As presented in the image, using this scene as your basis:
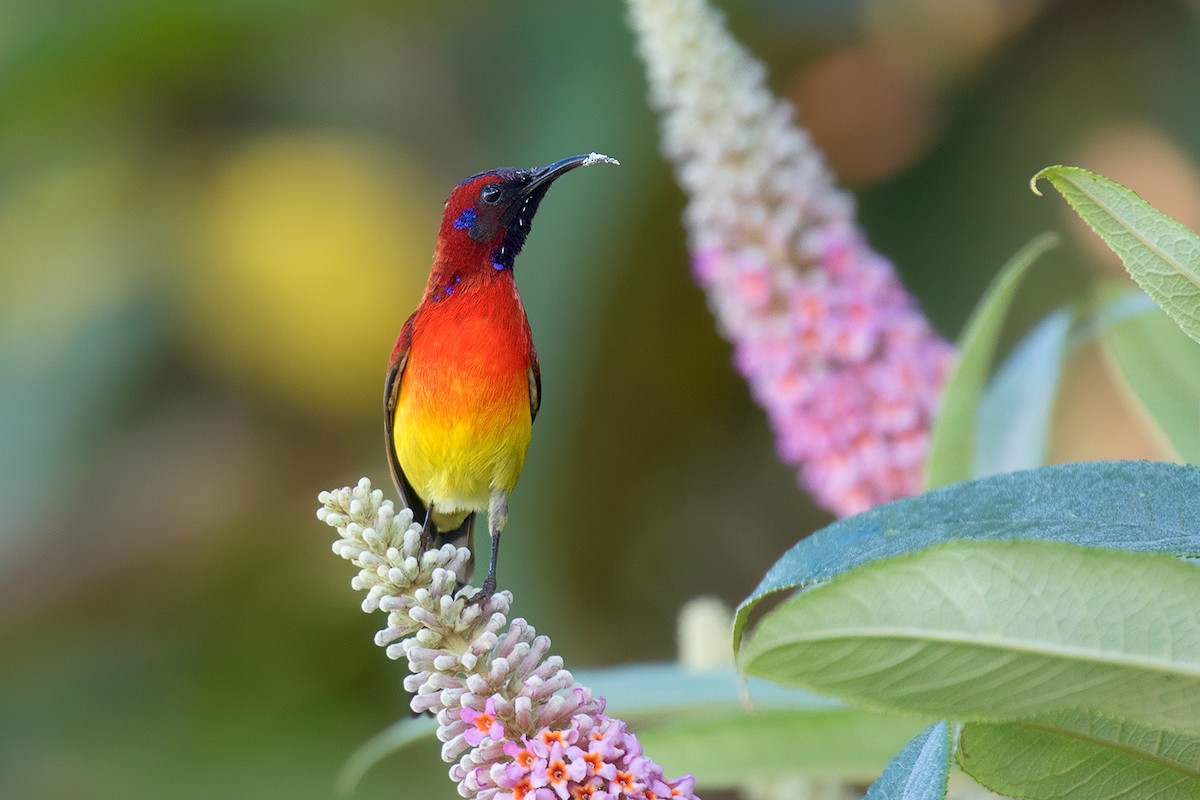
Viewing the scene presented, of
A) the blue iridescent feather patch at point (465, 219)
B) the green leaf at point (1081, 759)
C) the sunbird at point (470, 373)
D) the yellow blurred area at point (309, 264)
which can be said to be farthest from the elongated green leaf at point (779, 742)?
the yellow blurred area at point (309, 264)

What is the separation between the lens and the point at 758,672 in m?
0.92

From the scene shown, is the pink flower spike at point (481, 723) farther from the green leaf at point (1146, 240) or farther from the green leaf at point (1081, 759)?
the green leaf at point (1146, 240)

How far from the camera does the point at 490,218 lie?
1.65 meters

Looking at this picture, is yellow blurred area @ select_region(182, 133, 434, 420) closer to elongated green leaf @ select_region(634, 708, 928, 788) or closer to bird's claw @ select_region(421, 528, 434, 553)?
bird's claw @ select_region(421, 528, 434, 553)

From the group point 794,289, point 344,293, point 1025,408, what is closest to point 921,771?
point 1025,408

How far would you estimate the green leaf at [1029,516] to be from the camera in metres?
0.96

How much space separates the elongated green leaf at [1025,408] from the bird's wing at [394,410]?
0.75 metres

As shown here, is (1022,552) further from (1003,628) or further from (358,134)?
(358,134)

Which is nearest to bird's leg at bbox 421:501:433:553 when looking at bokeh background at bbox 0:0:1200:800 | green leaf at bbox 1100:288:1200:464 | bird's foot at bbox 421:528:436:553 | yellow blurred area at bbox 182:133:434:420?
bird's foot at bbox 421:528:436:553

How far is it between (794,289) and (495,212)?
1.97ft

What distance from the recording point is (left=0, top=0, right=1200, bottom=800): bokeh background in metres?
3.96

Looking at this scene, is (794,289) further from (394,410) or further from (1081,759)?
(1081,759)

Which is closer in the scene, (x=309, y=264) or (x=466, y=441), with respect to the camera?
(x=466, y=441)

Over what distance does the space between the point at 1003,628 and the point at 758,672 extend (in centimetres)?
16
